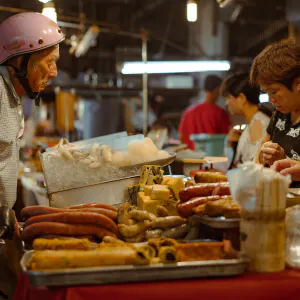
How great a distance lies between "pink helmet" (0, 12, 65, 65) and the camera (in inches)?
131

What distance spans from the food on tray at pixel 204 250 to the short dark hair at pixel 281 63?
1491 millimetres

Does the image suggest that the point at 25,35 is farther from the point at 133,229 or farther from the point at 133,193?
the point at 133,229

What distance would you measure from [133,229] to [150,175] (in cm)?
84

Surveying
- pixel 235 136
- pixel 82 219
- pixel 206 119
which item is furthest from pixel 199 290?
pixel 206 119

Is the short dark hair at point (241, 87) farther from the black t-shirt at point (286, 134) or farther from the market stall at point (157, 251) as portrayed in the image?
the market stall at point (157, 251)

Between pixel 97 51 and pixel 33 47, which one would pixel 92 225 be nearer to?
pixel 33 47

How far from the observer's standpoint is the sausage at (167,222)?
2.43 m

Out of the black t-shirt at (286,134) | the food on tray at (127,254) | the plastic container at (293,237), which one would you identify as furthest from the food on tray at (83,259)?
the black t-shirt at (286,134)

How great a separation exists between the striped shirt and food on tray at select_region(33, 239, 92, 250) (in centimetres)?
112

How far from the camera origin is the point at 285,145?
360 centimetres

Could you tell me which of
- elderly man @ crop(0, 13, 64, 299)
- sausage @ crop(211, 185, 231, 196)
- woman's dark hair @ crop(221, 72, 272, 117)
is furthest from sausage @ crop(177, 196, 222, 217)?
woman's dark hair @ crop(221, 72, 272, 117)

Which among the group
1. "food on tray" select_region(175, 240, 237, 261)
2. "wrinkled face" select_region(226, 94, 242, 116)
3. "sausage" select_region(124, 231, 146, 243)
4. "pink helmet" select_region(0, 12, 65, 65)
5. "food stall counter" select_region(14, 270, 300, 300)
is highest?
"pink helmet" select_region(0, 12, 65, 65)

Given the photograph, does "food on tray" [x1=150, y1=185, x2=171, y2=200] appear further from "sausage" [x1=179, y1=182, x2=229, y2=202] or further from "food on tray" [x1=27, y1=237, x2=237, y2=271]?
"food on tray" [x1=27, y1=237, x2=237, y2=271]

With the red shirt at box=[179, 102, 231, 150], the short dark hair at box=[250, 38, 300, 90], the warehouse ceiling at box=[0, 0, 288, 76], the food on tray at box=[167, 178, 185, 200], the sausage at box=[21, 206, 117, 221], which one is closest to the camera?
the sausage at box=[21, 206, 117, 221]
